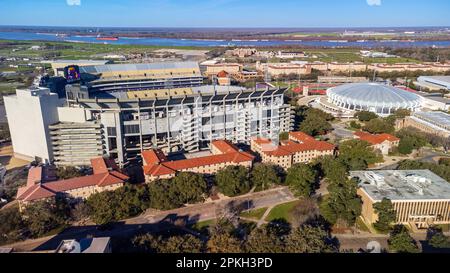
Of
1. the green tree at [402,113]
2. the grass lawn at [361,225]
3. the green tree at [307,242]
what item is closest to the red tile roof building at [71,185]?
the green tree at [307,242]

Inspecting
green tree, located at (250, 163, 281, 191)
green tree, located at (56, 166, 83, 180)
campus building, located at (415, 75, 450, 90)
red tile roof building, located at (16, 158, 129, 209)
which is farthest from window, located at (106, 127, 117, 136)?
campus building, located at (415, 75, 450, 90)

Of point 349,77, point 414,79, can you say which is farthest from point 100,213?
point 414,79

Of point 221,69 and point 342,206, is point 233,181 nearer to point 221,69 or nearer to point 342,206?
point 342,206

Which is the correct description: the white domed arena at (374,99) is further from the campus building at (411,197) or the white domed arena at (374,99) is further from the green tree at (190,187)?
the green tree at (190,187)

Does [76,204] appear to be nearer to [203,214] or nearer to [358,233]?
[203,214]

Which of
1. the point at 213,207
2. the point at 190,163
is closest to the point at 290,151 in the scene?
the point at 190,163
